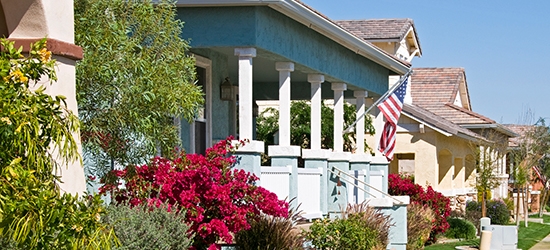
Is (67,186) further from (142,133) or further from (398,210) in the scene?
(398,210)

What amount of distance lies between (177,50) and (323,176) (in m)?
7.22

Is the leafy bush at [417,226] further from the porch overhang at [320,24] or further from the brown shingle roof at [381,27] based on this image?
the brown shingle roof at [381,27]

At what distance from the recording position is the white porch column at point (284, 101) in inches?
612

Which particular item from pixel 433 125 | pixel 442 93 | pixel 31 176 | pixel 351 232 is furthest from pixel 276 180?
pixel 442 93

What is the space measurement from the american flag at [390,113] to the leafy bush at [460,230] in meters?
6.97

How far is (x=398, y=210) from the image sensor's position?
18859 millimetres

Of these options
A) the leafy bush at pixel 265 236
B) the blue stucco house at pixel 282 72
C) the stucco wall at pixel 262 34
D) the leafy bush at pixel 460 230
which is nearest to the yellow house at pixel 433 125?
the leafy bush at pixel 460 230

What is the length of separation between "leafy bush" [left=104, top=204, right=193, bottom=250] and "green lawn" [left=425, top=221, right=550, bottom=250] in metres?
14.1

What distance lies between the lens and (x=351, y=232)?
15367mm

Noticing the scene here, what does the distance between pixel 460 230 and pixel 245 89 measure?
15.9m

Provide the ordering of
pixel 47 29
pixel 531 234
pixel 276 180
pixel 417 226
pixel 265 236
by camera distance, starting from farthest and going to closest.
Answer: pixel 531 234 → pixel 417 226 → pixel 276 180 → pixel 265 236 → pixel 47 29

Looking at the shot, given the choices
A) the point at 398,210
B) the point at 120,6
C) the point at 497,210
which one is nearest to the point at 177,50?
the point at 120,6

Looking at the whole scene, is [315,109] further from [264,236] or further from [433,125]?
[433,125]

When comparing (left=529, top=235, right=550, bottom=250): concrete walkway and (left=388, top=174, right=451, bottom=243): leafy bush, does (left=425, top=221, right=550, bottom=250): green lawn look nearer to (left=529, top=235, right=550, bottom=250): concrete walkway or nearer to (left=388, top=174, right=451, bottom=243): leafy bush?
(left=529, top=235, right=550, bottom=250): concrete walkway
